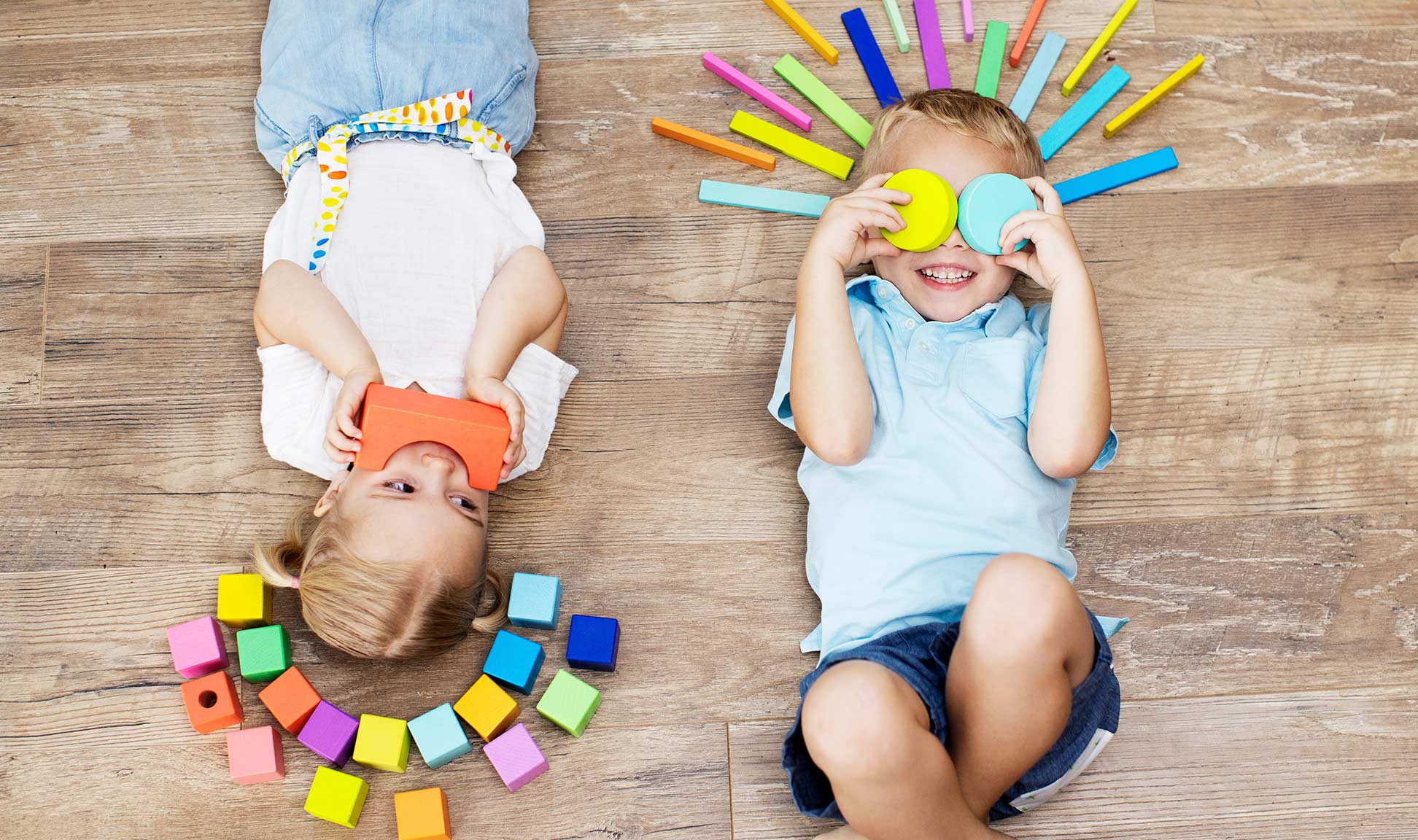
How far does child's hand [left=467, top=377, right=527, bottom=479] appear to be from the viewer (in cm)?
114

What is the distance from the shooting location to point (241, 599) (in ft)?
3.84

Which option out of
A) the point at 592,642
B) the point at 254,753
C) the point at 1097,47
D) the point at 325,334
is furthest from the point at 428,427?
the point at 1097,47

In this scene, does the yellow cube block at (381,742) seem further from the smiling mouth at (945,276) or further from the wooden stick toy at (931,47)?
the wooden stick toy at (931,47)

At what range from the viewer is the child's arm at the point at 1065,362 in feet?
3.41

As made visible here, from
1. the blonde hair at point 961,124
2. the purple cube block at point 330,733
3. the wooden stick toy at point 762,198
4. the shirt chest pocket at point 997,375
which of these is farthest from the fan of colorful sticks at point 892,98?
the purple cube block at point 330,733

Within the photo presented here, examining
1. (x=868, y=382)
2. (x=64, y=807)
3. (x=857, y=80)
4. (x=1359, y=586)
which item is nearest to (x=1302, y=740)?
(x=1359, y=586)

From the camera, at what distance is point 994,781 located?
0.98 metres

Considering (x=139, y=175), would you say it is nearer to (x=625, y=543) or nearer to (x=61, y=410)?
(x=61, y=410)

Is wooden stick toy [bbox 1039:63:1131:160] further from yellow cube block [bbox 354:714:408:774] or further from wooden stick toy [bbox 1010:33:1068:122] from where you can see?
yellow cube block [bbox 354:714:408:774]

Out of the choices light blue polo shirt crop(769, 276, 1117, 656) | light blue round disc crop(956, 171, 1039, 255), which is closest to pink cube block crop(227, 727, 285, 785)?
light blue polo shirt crop(769, 276, 1117, 656)

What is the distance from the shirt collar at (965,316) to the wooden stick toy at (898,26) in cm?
44

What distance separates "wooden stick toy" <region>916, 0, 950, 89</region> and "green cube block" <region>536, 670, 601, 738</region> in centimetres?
91

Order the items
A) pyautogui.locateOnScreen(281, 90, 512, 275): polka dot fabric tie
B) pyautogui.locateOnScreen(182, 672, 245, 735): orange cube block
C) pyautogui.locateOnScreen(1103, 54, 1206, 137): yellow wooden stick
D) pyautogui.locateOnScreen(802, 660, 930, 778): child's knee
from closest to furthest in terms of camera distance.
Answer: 1. pyautogui.locateOnScreen(802, 660, 930, 778): child's knee
2. pyautogui.locateOnScreen(182, 672, 245, 735): orange cube block
3. pyautogui.locateOnScreen(281, 90, 512, 275): polka dot fabric tie
4. pyautogui.locateOnScreen(1103, 54, 1206, 137): yellow wooden stick

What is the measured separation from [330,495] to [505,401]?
0.74 feet
